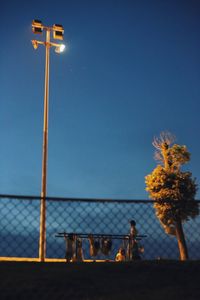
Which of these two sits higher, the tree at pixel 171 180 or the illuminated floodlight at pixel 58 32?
the illuminated floodlight at pixel 58 32

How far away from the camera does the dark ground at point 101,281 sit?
3721 mm

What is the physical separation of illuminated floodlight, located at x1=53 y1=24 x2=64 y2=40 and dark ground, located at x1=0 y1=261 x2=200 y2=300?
16868 millimetres

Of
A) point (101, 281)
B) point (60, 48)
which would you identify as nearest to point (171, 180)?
point (60, 48)

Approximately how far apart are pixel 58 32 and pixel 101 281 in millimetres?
17287

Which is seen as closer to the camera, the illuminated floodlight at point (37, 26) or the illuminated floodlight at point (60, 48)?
the illuminated floodlight at point (37, 26)

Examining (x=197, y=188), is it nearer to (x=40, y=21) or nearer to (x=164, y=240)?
(x=40, y=21)

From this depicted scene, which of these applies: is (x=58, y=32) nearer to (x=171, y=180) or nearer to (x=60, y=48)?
(x=60, y=48)

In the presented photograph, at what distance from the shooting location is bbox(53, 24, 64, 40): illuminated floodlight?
19453 mm

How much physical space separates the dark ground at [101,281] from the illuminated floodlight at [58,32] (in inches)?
664

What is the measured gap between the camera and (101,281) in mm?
3955

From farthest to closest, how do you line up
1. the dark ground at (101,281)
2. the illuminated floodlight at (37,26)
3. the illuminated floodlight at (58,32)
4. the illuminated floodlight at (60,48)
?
the illuminated floodlight at (60,48) → the illuminated floodlight at (58,32) → the illuminated floodlight at (37,26) → the dark ground at (101,281)

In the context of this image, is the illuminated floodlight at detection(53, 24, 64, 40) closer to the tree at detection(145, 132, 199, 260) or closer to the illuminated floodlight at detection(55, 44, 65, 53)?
the illuminated floodlight at detection(55, 44, 65, 53)

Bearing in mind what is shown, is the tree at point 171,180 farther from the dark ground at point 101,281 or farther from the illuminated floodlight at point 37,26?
the dark ground at point 101,281

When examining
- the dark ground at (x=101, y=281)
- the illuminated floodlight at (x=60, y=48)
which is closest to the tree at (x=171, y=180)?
the illuminated floodlight at (x=60, y=48)
